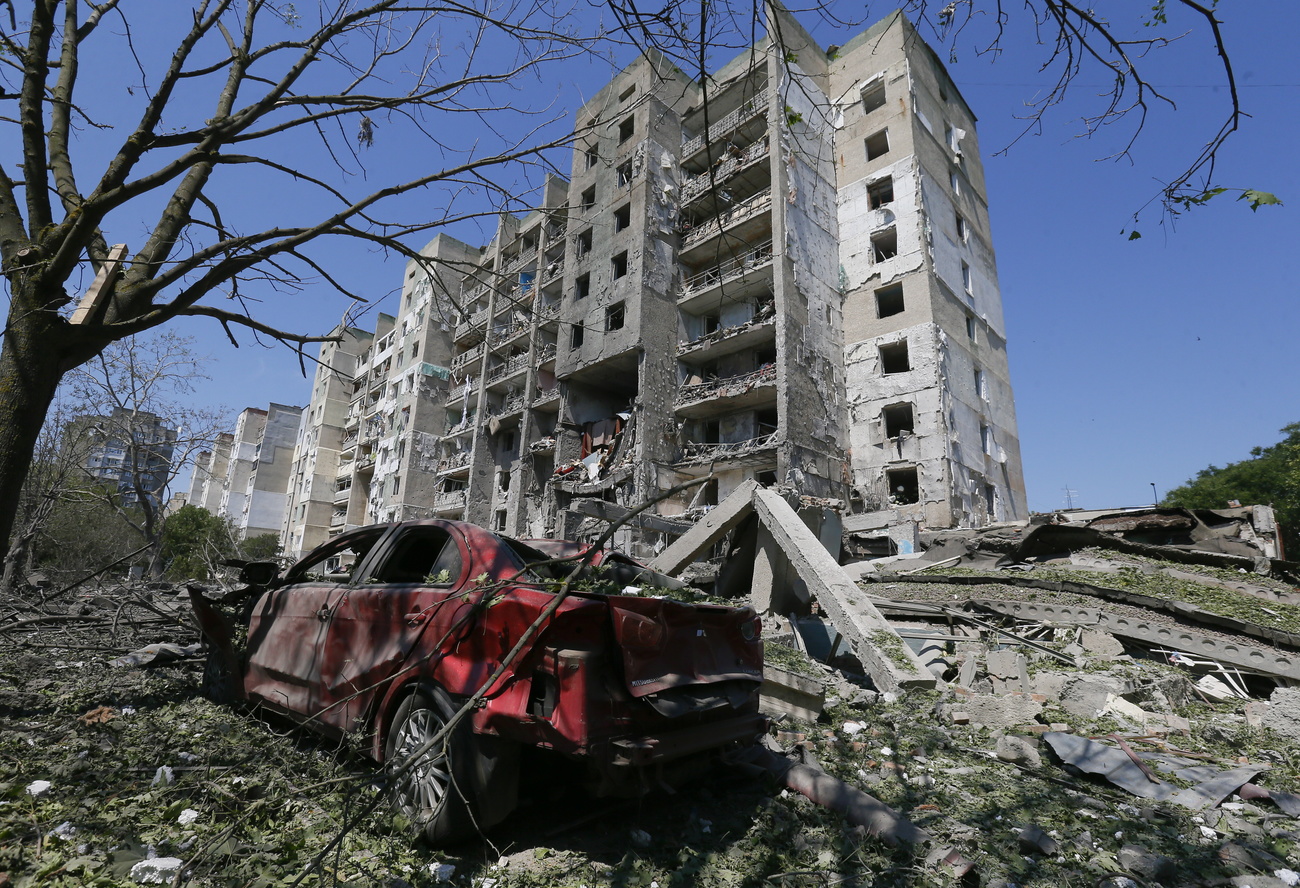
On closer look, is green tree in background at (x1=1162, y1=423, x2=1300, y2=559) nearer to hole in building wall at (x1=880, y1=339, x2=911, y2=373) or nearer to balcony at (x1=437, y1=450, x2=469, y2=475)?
hole in building wall at (x1=880, y1=339, x2=911, y2=373)

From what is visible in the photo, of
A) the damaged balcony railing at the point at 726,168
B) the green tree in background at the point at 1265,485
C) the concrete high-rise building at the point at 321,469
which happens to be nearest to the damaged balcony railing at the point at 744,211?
the damaged balcony railing at the point at 726,168

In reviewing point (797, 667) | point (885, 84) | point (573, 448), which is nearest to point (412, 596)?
point (797, 667)

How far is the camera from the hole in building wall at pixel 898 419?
2233 centimetres

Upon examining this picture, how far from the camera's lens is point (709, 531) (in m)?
7.52

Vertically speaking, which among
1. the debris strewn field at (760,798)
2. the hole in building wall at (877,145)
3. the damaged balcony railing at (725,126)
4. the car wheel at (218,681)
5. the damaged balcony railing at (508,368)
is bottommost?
the debris strewn field at (760,798)

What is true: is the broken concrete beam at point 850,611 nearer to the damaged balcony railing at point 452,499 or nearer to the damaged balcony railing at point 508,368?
the damaged balcony railing at point 508,368

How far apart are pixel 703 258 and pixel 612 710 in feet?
79.9

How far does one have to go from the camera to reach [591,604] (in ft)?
8.39

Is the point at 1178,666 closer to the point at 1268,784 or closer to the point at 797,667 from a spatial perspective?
the point at 1268,784

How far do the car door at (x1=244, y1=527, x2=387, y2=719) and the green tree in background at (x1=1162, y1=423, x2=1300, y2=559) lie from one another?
37.9m

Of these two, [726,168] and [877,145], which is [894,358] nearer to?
[877,145]

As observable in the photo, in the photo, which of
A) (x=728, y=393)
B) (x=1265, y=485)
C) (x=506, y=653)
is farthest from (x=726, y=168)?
(x=1265, y=485)

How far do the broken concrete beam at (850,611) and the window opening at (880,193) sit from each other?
73.8 feet

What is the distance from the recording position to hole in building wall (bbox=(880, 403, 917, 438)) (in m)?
22.3
